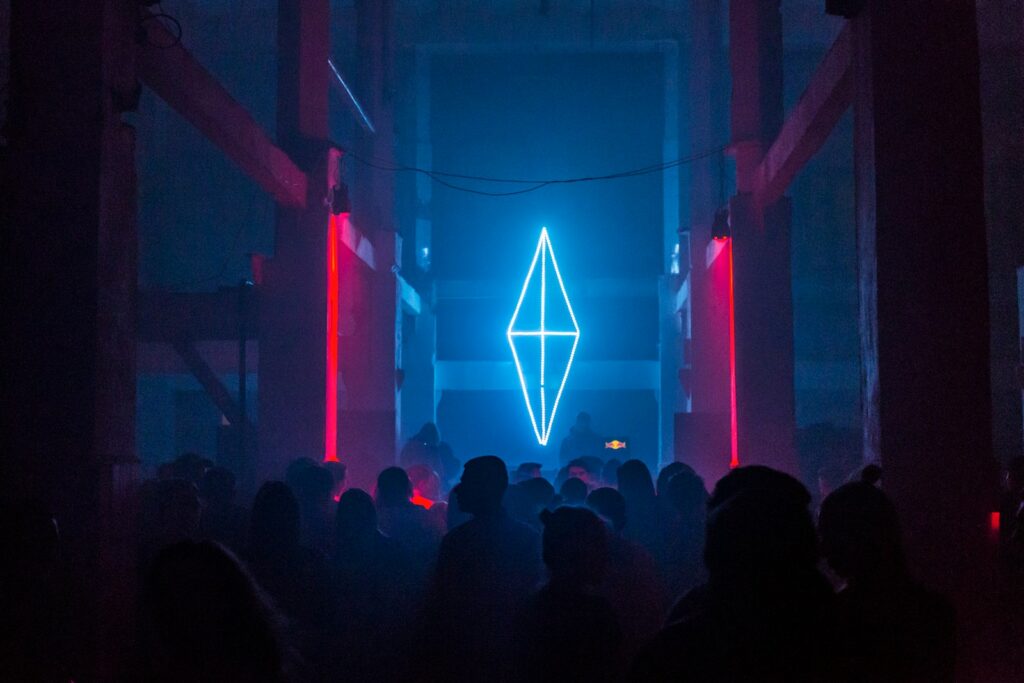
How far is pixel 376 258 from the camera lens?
1497 cm

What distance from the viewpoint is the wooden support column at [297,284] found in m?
11.3

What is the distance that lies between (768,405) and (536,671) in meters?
8.35

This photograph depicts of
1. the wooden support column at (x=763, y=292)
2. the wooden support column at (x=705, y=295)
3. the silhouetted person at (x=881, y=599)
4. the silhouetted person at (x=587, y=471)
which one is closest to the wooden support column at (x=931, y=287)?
the silhouetted person at (x=881, y=599)

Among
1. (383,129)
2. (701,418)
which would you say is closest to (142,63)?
(701,418)

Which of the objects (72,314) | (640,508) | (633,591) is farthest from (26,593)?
(640,508)

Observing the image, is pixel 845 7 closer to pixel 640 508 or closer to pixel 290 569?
pixel 640 508

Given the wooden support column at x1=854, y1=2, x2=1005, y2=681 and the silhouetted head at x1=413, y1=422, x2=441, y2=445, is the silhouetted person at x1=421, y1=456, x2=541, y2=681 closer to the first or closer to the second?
the wooden support column at x1=854, y1=2, x2=1005, y2=681

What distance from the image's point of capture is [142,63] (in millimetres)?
6590

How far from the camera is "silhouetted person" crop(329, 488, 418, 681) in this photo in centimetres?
420

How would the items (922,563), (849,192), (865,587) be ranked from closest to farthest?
1. (865,587)
2. (922,563)
3. (849,192)

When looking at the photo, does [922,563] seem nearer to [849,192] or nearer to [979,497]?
[979,497]

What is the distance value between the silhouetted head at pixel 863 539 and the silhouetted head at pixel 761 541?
2.73 ft

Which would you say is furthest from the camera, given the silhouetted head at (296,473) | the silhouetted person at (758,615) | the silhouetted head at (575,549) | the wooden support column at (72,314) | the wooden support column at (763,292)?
the wooden support column at (763,292)

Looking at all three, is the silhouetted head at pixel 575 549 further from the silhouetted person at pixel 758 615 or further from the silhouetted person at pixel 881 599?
the silhouetted person at pixel 758 615
